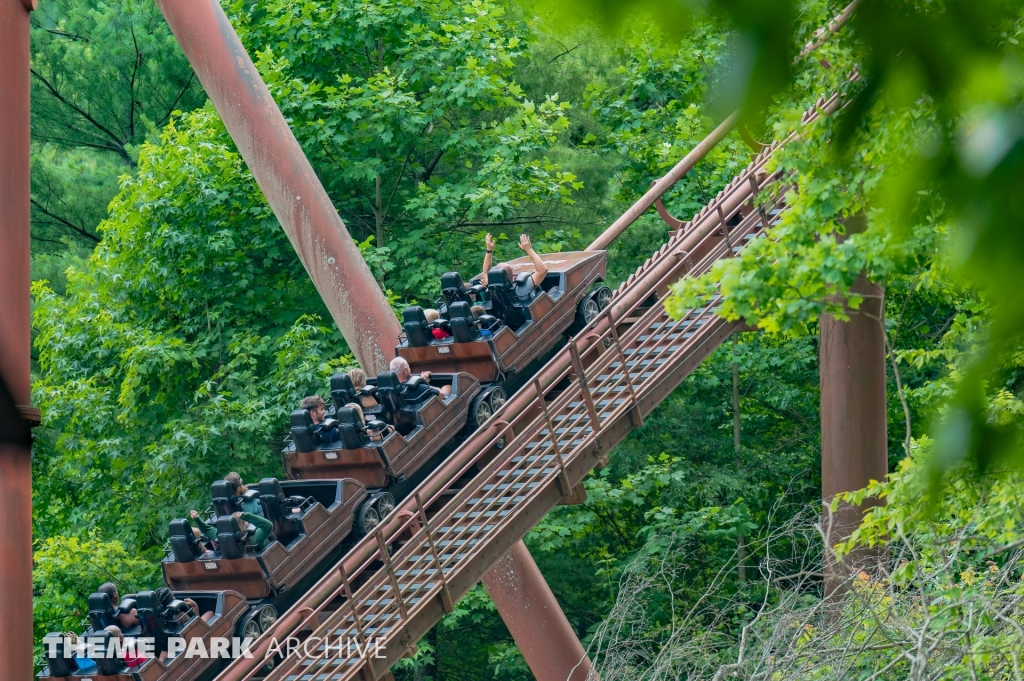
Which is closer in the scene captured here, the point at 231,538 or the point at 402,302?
the point at 231,538

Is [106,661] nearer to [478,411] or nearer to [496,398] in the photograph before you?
[478,411]

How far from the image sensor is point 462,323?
40.2ft

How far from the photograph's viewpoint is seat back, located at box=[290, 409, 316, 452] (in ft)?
38.6

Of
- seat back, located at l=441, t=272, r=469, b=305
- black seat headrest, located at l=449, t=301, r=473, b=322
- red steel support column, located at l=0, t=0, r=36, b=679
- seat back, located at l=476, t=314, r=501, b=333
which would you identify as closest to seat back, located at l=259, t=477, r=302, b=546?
black seat headrest, located at l=449, t=301, r=473, b=322

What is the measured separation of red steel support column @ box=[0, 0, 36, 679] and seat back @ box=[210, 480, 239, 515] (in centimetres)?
582

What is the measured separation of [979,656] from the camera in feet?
19.1

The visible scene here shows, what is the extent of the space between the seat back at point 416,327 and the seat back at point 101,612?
392 centimetres

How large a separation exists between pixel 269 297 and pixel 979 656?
1391 cm

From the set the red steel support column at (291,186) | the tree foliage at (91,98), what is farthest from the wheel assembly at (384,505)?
the tree foliage at (91,98)

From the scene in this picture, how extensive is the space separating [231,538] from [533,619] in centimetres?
424

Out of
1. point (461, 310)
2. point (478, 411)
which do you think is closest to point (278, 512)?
point (478, 411)

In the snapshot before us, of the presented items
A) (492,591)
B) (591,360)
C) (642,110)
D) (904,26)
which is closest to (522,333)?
(591,360)

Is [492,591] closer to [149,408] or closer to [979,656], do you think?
[149,408]

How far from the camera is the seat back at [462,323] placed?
40.2 feet
